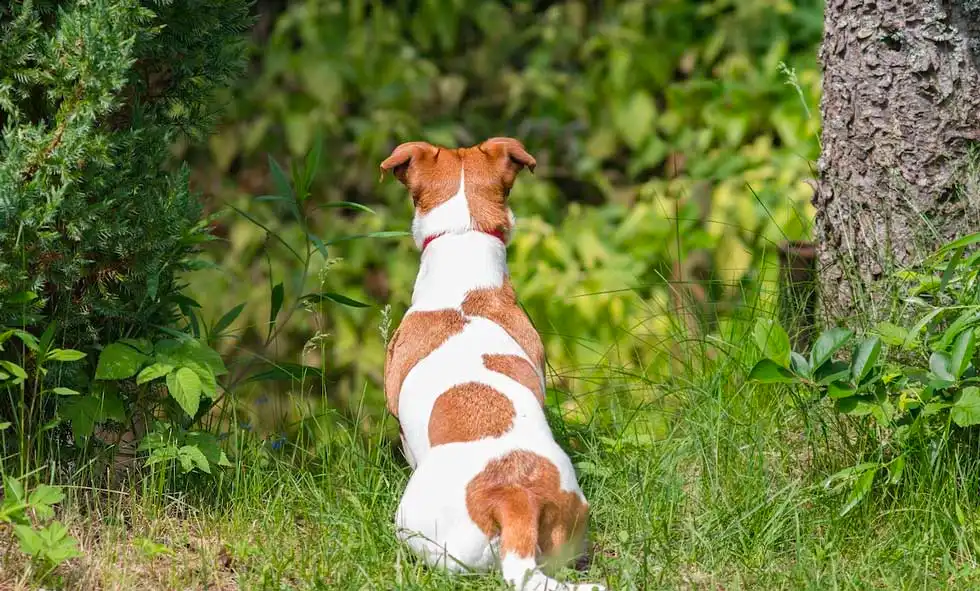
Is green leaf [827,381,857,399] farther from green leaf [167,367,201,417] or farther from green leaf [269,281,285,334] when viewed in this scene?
green leaf [269,281,285,334]

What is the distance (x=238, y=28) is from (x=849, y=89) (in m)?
2.01

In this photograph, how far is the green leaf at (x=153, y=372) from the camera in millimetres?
3492

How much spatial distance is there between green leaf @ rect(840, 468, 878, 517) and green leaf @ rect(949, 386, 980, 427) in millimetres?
279

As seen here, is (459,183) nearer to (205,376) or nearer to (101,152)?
(205,376)

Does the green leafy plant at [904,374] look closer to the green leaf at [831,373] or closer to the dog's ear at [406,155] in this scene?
the green leaf at [831,373]

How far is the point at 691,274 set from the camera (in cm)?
689

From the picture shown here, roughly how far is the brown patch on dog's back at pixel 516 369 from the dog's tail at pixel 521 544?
0.49 m

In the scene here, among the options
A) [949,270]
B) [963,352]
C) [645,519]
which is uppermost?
[949,270]

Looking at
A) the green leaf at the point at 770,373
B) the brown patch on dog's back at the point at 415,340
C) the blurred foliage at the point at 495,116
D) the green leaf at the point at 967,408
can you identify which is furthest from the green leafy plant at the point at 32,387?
the blurred foliage at the point at 495,116

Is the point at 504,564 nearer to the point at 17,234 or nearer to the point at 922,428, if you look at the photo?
the point at 922,428

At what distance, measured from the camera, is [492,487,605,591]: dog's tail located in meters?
2.92

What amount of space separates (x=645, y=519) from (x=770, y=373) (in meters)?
0.58

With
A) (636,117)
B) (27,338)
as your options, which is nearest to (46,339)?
(27,338)

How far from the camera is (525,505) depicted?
3.04m
